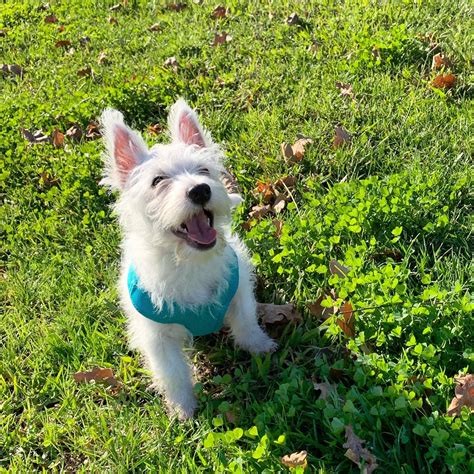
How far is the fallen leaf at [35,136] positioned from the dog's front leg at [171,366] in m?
3.03

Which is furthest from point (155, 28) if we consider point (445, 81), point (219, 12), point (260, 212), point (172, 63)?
point (260, 212)

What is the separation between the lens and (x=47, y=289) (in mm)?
3918

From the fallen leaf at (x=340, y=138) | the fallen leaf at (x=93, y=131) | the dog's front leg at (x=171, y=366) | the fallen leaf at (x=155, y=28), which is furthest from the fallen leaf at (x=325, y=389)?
the fallen leaf at (x=155, y=28)

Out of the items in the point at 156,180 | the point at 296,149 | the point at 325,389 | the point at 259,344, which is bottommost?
the point at 259,344

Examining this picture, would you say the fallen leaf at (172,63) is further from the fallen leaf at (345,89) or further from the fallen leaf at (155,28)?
the fallen leaf at (345,89)

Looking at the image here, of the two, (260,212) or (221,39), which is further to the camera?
(221,39)

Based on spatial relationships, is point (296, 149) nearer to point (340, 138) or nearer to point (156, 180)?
point (340, 138)

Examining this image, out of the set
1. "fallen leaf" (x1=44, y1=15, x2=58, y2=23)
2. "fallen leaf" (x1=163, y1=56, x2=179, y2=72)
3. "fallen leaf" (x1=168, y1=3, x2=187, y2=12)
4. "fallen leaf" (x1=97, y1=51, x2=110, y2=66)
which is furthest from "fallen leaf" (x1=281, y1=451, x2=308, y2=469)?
"fallen leaf" (x1=44, y1=15, x2=58, y2=23)

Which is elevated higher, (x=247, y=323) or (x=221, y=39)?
(x=221, y=39)

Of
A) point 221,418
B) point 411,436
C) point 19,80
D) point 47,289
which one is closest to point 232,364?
point 221,418

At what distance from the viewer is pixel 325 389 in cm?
277

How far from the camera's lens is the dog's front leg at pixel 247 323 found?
3201mm

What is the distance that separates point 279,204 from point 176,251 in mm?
1513

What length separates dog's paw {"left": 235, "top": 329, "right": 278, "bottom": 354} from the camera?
3227 millimetres
